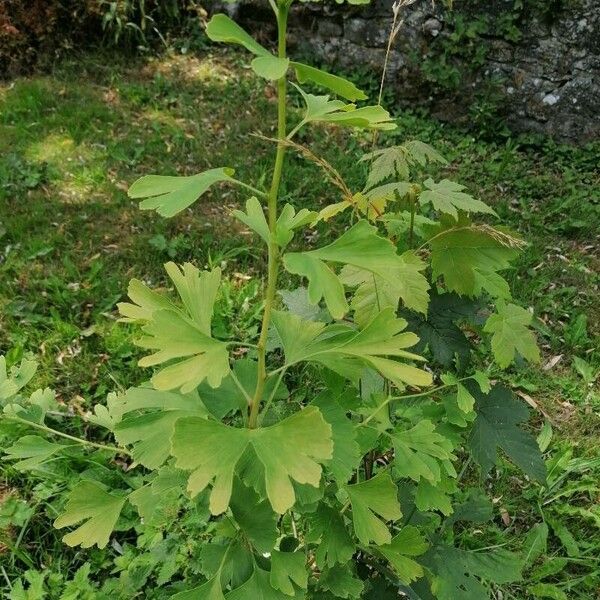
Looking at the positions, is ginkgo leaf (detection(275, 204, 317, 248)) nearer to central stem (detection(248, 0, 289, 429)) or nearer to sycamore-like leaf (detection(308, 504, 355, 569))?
central stem (detection(248, 0, 289, 429))

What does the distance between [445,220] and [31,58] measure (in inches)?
177

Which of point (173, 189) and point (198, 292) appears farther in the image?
point (198, 292)

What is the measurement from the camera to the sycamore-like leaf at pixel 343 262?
1.01 metres

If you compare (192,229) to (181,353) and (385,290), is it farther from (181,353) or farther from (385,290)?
(181,353)

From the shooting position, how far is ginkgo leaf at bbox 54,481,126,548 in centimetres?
129

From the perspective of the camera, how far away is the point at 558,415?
2.76 meters

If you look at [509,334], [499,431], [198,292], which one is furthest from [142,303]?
[499,431]

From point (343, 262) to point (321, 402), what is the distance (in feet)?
0.98

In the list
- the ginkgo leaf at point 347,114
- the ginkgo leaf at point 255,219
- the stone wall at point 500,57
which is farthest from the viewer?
the stone wall at point 500,57

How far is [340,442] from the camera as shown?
3.79ft

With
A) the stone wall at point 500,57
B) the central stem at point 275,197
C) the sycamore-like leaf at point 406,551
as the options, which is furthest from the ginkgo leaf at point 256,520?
the stone wall at point 500,57

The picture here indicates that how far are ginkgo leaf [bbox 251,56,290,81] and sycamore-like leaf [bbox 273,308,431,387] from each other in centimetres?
44

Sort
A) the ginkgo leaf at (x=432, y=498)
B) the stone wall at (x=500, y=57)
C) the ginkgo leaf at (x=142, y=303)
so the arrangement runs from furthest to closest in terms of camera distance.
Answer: the stone wall at (x=500, y=57) → the ginkgo leaf at (x=432, y=498) → the ginkgo leaf at (x=142, y=303)

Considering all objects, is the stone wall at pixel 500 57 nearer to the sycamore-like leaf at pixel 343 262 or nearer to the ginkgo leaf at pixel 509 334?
the ginkgo leaf at pixel 509 334
